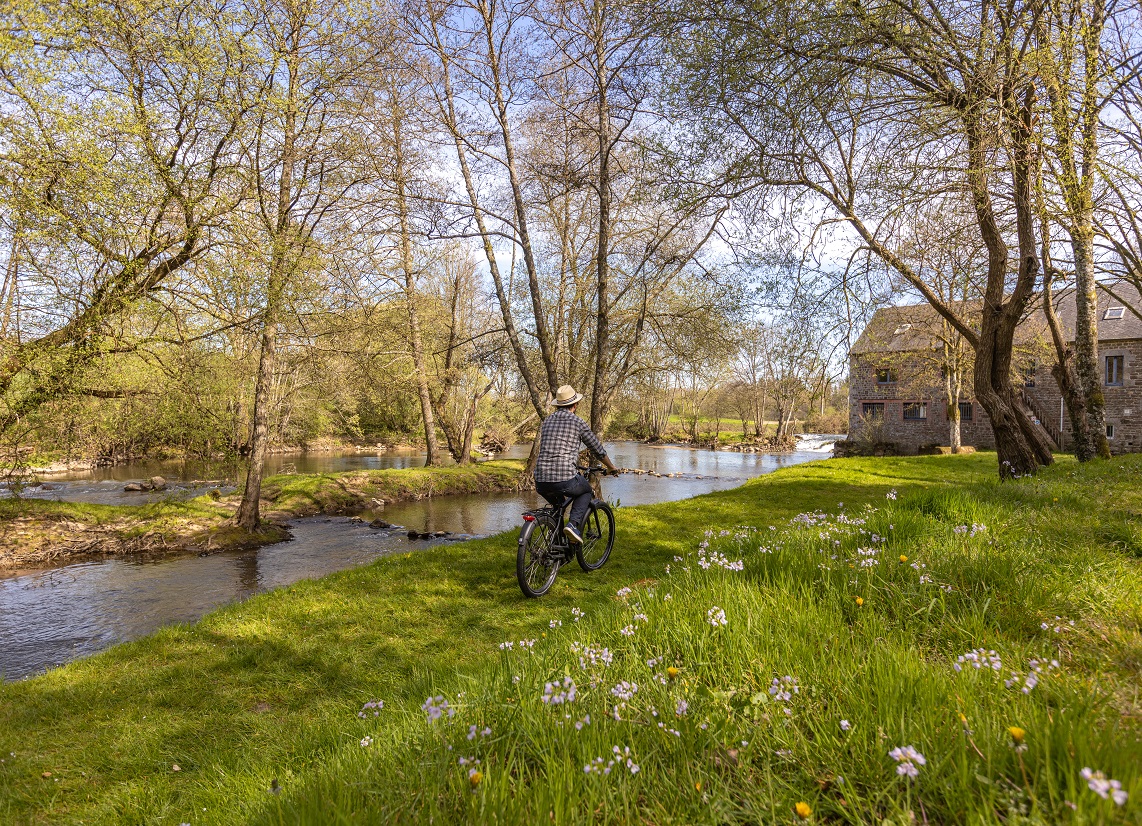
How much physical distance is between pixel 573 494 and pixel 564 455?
1.73 feet

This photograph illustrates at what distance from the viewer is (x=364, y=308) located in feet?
47.8

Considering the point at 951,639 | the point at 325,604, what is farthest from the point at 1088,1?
the point at 325,604

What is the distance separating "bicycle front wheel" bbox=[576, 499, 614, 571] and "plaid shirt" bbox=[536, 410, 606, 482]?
801 millimetres

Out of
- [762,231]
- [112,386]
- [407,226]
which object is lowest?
[112,386]

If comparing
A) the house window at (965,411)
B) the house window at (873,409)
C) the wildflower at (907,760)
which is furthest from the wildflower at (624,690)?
the house window at (965,411)

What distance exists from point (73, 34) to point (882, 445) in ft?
119

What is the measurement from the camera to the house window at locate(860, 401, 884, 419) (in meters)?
36.0

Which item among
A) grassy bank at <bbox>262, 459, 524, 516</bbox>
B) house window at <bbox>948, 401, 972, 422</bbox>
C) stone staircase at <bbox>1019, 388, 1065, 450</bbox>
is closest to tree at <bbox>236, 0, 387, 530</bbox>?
grassy bank at <bbox>262, 459, 524, 516</bbox>

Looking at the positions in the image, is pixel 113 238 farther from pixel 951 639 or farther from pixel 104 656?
pixel 951 639

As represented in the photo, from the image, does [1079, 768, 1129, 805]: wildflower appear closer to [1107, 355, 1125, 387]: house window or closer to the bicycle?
the bicycle

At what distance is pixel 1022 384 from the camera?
2684 centimetres

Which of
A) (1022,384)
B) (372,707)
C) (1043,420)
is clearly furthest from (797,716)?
(1043,420)

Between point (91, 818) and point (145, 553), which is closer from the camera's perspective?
point (91, 818)

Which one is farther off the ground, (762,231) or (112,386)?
(762,231)
